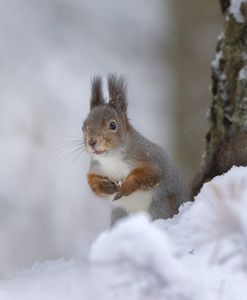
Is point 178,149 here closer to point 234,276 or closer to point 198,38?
point 198,38

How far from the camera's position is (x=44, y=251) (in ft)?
14.1

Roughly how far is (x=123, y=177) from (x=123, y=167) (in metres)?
0.03

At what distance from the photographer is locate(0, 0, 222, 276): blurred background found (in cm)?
446

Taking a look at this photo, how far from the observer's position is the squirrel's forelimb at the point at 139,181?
2.54 meters

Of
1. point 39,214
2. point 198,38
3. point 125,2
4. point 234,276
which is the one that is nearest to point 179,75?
point 198,38

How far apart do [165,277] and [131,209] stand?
1392mm

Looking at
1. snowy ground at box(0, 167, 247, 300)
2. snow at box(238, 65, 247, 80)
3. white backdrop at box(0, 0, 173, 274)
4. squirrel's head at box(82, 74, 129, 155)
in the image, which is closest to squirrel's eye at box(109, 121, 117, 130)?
squirrel's head at box(82, 74, 129, 155)

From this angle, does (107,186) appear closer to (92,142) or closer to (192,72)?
(92,142)

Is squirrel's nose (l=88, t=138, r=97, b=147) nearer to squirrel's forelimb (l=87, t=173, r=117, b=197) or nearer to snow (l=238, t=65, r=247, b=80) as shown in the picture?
squirrel's forelimb (l=87, t=173, r=117, b=197)

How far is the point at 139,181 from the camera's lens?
8.38ft

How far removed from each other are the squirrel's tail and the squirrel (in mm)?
81

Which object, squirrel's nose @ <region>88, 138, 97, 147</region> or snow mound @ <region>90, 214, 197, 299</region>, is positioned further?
squirrel's nose @ <region>88, 138, 97, 147</region>

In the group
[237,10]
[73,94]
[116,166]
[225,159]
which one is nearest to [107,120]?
[116,166]

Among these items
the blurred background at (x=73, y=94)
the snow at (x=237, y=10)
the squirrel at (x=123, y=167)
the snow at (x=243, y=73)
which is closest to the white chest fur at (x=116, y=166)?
the squirrel at (x=123, y=167)
